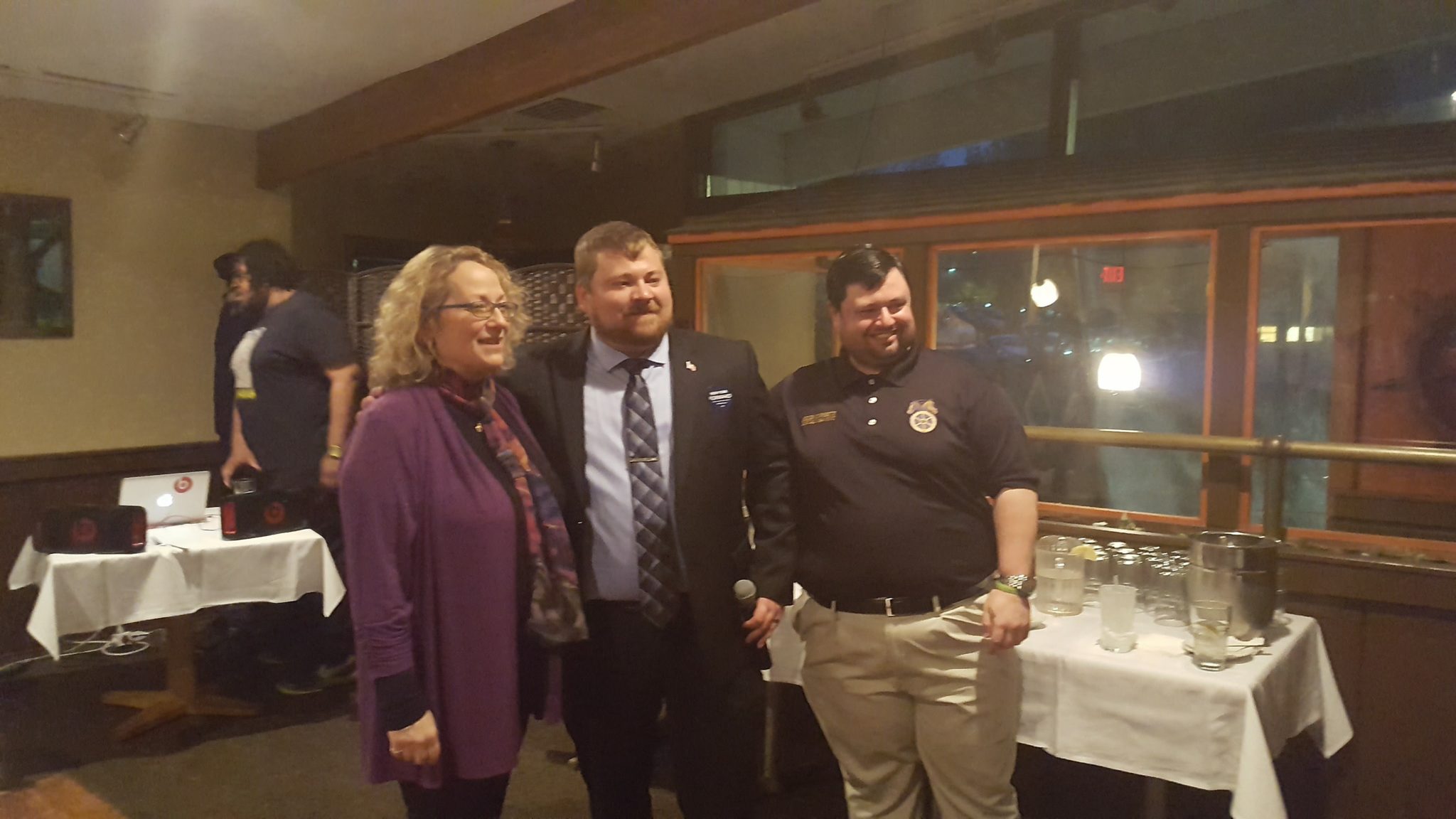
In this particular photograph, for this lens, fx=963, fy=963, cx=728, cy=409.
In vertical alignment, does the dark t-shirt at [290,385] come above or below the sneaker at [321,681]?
above

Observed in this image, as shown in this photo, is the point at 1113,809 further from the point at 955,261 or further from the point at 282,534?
the point at 282,534

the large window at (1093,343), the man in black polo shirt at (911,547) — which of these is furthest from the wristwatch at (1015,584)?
the large window at (1093,343)

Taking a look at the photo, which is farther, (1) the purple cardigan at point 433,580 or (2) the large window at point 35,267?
(2) the large window at point 35,267

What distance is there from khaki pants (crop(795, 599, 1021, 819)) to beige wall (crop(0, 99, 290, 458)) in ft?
13.8

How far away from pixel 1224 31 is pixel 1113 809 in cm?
285

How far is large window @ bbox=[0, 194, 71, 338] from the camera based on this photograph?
4.40m

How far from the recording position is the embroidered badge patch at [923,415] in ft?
6.38

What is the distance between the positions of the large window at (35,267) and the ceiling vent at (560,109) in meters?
2.27

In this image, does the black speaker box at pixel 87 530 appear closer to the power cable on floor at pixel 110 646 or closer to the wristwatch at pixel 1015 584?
the power cable on floor at pixel 110 646

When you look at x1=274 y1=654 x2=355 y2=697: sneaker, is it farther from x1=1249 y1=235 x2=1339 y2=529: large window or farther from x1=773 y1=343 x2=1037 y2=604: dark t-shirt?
x1=1249 y1=235 x2=1339 y2=529: large window

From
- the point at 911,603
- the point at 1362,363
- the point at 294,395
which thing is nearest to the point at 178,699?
the point at 294,395

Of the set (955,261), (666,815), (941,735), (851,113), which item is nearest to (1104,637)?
(941,735)

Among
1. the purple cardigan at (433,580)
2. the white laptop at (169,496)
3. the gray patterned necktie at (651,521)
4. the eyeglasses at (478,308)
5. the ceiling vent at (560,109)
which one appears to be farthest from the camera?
the ceiling vent at (560,109)

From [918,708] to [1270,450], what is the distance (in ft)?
3.91
